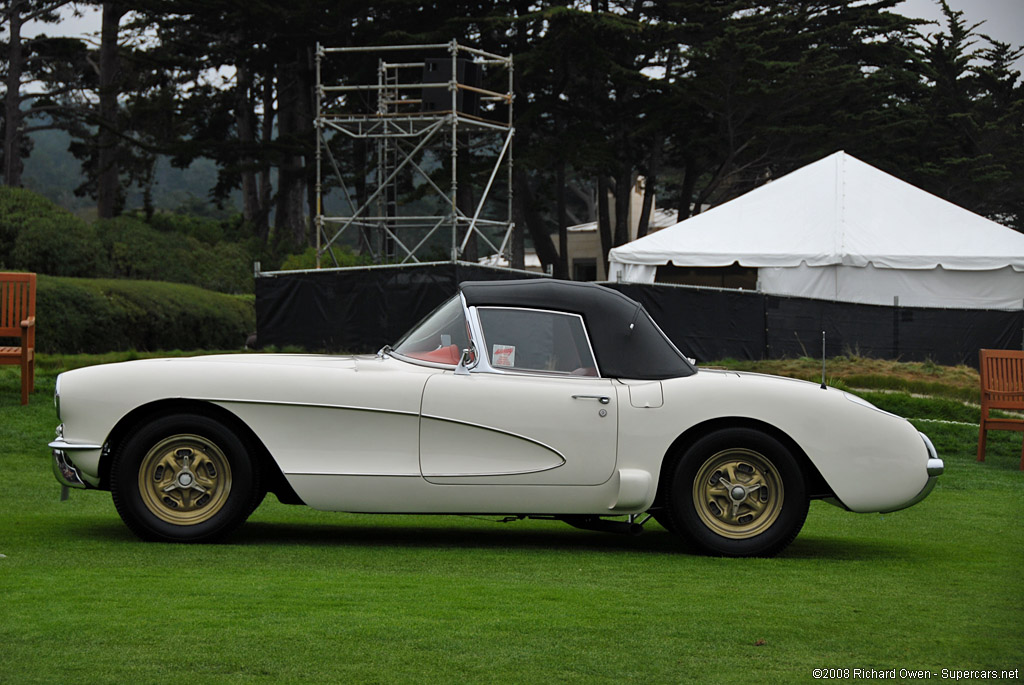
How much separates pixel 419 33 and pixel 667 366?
117 ft

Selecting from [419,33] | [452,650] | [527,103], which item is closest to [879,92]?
[527,103]

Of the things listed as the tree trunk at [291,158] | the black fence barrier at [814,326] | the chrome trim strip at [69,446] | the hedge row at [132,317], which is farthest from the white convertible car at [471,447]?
the tree trunk at [291,158]

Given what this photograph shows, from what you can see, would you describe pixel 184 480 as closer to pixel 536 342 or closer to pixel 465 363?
pixel 465 363

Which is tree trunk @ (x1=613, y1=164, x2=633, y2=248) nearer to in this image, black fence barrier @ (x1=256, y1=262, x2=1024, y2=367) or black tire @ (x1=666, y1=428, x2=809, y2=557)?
black fence barrier @ (x1=256, y1=262, x2=1024, y2=367)

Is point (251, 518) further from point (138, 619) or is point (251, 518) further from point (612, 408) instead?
point (138, 619)

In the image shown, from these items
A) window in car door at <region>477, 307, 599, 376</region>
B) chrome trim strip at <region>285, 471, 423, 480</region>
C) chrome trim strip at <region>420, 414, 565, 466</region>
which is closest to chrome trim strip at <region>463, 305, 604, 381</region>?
window in car door at <region>477, 307, 599, 376</region>

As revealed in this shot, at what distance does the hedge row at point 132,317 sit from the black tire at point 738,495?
16.3 metres

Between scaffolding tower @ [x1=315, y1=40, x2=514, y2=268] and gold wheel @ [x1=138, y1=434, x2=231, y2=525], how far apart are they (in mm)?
19230

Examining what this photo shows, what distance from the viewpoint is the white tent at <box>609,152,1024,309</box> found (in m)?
28.9

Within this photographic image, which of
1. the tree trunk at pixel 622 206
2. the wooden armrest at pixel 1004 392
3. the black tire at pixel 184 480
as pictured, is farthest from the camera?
the tree trunk at pixel 622 206

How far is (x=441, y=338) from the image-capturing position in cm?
737

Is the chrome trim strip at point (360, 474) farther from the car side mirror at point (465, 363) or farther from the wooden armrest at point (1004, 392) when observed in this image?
the wooden armrest at point (1004, 392)

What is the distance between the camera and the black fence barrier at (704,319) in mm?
22672

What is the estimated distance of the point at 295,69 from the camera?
46.0m
